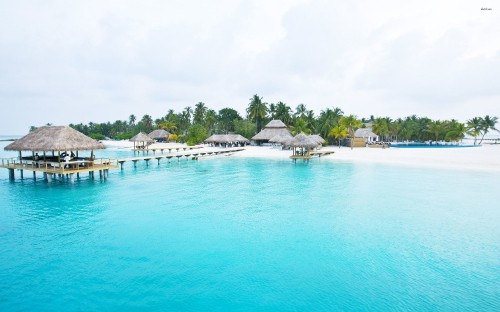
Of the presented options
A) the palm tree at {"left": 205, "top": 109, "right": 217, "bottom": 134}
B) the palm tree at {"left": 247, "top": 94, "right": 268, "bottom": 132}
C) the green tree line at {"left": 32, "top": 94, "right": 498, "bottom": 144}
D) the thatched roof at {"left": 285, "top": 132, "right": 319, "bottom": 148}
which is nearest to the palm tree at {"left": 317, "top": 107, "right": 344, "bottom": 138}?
the green tree line at {"left": 32, "top": 94, "right": 498, "bottom": 144}

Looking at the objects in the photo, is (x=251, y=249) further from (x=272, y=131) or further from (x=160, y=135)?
(x=160, y=135)

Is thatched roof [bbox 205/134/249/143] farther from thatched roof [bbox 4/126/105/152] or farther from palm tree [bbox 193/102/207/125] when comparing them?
thatched roof [bbox 4/126/105/152]

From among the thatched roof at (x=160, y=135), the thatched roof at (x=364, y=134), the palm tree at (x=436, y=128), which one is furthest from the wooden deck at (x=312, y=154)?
the thatched roof at (x=160, y=135)

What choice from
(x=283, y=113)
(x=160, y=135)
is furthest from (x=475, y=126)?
(x=160, y=135)

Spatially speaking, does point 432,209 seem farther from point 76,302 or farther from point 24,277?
point 24,277

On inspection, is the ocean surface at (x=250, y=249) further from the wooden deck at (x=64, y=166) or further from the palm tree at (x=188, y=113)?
the palm tree at (x=188, y=113)

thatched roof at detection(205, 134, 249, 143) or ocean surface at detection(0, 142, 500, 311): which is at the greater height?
thatched roof at detection(205, 134, 249, 143)
